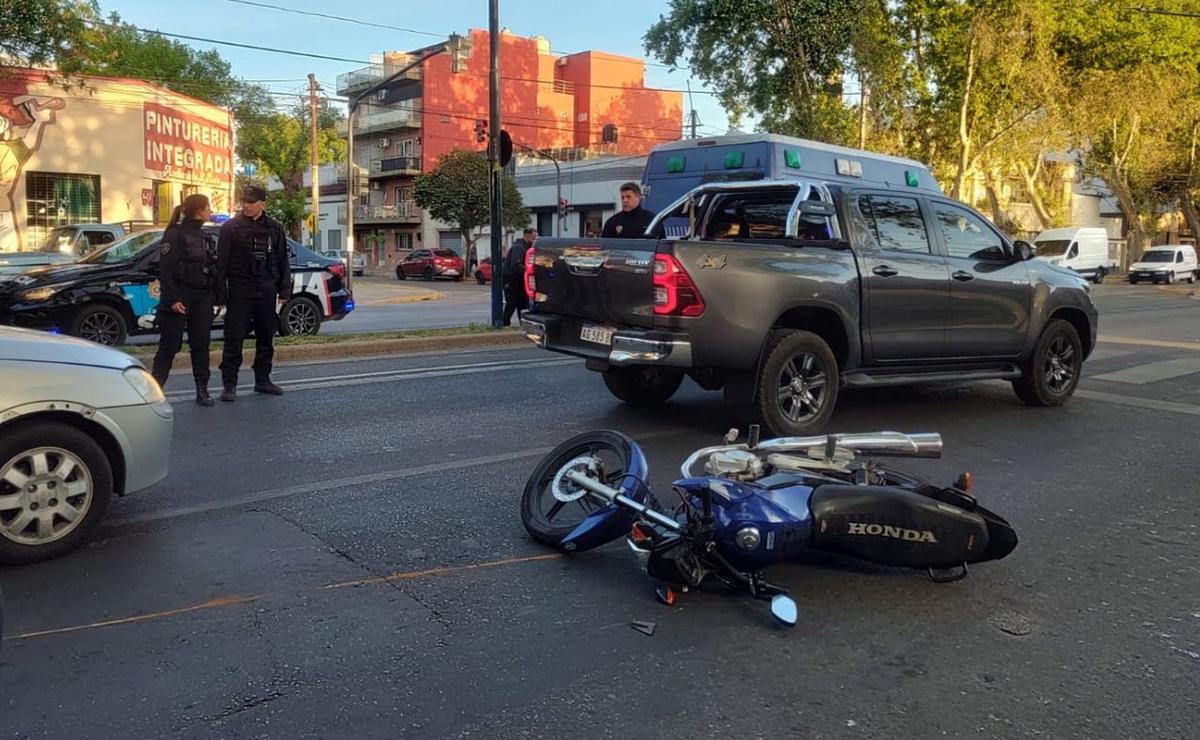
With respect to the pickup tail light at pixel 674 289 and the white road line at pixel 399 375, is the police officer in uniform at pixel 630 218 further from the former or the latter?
the pickup tail light at pixel 674 289

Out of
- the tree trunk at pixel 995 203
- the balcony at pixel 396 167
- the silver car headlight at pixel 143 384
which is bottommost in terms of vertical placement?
the silver car headlight at pixel 143 384

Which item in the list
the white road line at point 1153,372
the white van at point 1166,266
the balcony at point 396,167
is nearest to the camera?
the white road line at point 1153,372

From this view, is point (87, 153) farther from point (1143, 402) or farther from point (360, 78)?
point (360, 78)

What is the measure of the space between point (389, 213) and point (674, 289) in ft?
189

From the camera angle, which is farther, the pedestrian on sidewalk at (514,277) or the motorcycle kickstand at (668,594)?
the pedestrian on sidewalk at (514,277)

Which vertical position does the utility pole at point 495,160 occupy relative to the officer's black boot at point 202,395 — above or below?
above

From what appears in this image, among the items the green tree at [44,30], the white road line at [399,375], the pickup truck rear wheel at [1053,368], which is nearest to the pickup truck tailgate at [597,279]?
the white road line at [399,375]

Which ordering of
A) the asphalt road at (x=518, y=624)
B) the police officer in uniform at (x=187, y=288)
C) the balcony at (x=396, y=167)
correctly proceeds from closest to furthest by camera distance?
the asphalt road at (x=518, y=624) < the police officer in uniform at (x=187, y=288) < the balcony at (x=396, y=167)

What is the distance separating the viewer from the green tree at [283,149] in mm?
59406

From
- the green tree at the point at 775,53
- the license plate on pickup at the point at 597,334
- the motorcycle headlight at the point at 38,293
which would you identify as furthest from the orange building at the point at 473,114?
the license plate on pickup at the point at 597,334

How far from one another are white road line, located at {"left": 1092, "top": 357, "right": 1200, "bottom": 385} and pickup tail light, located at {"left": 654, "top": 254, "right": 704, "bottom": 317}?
19.5 feet

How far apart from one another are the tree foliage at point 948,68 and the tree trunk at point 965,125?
0.05m

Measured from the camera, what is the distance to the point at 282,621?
3662mm

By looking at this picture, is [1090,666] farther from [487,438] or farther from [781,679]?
[487,438]
